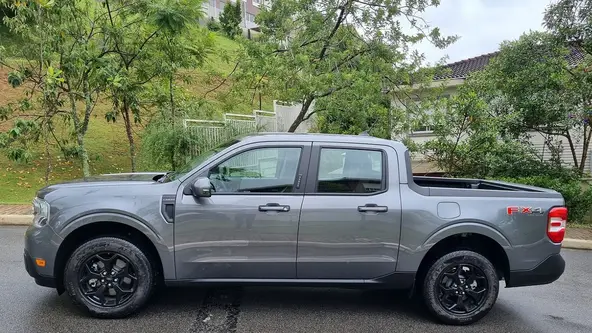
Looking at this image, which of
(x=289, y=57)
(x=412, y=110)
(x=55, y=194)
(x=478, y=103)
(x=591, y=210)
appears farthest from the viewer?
(x=412, y=110)

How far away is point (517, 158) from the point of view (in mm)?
10328

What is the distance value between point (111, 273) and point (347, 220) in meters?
2.19

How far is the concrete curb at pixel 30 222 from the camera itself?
7750 mm

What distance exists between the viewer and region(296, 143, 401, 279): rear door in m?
3.99

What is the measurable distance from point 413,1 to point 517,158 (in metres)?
4.87

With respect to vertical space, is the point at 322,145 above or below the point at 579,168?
above

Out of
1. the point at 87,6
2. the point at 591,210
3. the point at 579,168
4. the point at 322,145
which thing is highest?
the point at 87,6

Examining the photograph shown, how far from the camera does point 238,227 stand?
12.9 feet

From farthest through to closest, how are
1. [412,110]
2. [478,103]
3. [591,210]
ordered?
[412,110]
[478,103]
[591,210]

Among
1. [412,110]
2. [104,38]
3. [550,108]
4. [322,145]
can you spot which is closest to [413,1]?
[412,110]

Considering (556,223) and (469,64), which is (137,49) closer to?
(556,223)

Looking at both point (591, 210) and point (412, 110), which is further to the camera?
point (412, 110)

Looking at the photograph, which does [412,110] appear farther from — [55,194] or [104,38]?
[55,194]

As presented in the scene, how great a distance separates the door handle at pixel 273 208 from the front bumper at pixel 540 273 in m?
2.24
